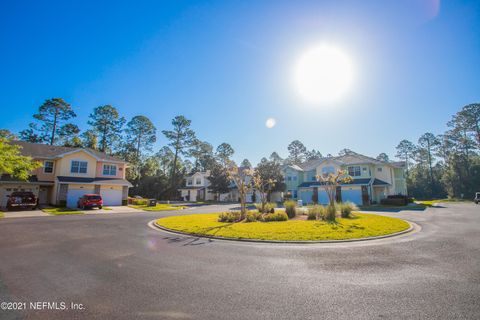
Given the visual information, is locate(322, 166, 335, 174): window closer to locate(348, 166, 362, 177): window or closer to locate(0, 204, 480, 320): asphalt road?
locate(348, 166, 362, 177): window

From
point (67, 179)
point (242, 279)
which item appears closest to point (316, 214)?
point (242, 279)

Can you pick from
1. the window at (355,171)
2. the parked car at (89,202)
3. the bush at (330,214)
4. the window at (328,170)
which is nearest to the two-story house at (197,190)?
the window at (328,170)

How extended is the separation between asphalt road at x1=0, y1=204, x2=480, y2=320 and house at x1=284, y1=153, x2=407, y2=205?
84.4ft

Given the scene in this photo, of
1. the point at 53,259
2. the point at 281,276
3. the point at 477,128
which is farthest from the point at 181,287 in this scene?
the point at 477,128

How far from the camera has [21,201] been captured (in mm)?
23656

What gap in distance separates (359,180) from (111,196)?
119 feet

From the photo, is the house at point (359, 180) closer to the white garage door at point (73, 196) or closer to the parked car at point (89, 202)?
the parked car at point (89, 202)

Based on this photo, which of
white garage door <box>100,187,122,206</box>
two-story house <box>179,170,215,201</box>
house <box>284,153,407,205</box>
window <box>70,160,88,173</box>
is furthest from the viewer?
two-story house <box>179,170,215,201</box>

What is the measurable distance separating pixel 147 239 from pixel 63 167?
2689 cm

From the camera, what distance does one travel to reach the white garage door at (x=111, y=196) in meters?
31.0

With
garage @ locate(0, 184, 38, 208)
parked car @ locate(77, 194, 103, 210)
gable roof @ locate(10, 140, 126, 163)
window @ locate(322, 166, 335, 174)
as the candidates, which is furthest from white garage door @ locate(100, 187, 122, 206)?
window @ locate(322, 166, 335, 174)

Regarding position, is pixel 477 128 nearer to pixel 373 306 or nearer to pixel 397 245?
pixel 397 245

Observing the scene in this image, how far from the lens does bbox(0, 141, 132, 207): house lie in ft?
90.9

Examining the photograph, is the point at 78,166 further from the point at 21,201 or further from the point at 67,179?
the point at 21,201
